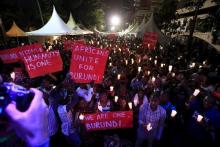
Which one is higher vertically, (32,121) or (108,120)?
(32,121)

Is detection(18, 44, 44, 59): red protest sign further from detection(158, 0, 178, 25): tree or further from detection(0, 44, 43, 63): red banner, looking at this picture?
detection(158, 0, 178, 25): tree

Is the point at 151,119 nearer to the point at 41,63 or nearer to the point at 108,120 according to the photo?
the point at 108,120

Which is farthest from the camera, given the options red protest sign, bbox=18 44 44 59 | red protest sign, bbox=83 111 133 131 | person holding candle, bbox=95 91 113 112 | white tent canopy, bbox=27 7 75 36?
white tent canopy, bbox=27 7 75 36

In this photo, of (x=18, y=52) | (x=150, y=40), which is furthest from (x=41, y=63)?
(x=150, y=40)

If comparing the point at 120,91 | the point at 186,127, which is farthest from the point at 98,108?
the point at 186,127

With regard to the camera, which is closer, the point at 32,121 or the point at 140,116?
the point at 32,121

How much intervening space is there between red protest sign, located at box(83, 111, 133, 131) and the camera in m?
2.32

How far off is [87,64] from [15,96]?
154 inches

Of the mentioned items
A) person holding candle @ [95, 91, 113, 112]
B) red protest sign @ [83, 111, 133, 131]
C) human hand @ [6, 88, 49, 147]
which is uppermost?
human hand @ [6, 88, 49, 147]

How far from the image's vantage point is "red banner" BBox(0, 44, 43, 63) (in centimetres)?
934

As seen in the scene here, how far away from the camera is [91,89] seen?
266 inches

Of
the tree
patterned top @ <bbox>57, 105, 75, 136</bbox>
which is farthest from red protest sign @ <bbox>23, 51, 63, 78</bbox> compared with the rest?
the tree

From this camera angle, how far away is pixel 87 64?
23.0 feet

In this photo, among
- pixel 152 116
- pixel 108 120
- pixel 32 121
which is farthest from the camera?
pixel 108 120
